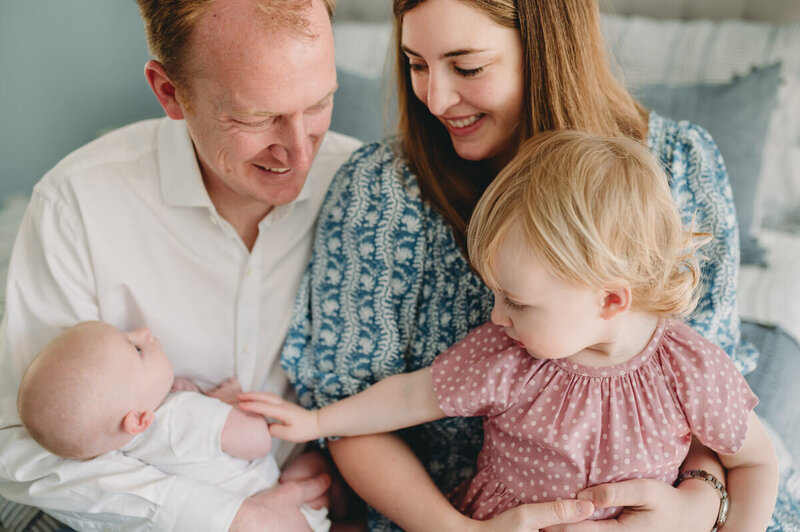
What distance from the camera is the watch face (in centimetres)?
111

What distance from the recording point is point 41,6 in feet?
7.10

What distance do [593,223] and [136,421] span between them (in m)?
0.89

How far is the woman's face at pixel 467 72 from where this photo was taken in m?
1.15

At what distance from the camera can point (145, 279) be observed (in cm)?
142

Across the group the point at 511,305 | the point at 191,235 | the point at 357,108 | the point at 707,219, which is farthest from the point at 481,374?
the point at 357,108

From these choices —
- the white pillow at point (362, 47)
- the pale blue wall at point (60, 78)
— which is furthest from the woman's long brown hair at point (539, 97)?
the pale blue wall at point (60, 78)

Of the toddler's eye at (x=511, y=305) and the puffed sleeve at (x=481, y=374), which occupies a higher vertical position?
the toddler's eye at (x=511, y=305)

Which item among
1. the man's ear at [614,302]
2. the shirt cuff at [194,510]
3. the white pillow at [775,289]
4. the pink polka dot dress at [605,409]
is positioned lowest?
A: the shirt cuff at [194,510]

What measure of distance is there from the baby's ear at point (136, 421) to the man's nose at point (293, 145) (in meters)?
0.55

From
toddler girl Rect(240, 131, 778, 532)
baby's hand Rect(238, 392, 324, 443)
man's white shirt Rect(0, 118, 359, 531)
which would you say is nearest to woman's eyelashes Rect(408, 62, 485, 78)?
toddler girl Rect(240, 131, 778, 532)

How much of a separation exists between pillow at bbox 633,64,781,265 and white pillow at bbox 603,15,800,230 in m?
0.10

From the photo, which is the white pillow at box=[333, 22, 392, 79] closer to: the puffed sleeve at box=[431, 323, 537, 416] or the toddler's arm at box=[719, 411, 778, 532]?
the puffed sleeve at box=[431, 323, 537, 416]

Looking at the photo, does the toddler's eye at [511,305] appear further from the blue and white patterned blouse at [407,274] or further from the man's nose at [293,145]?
the man's nose at [293,145]

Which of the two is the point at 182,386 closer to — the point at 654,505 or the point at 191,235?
the point at 191,235
